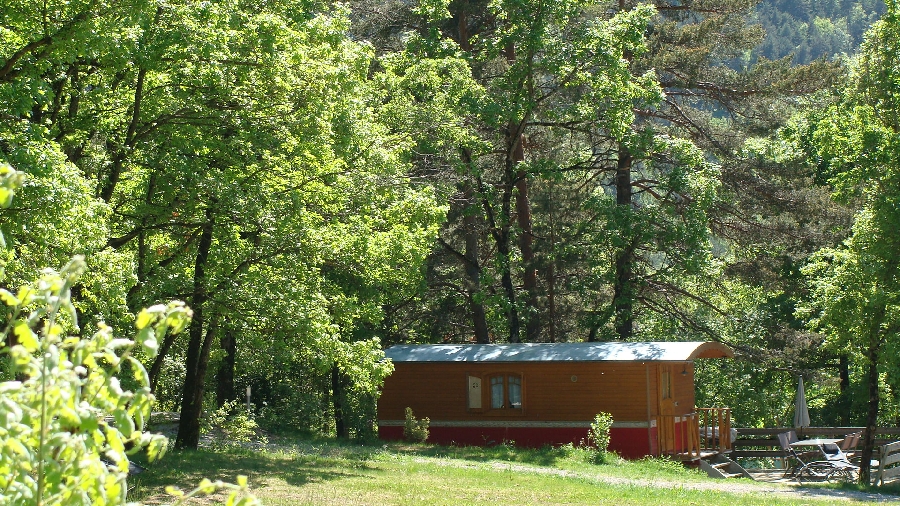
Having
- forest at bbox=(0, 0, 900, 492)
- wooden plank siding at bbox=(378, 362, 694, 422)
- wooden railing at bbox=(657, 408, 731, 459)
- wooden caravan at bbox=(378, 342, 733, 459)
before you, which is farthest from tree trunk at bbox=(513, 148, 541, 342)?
wooden railing at bbox=(657, 408, 731, 459)

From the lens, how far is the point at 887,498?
15.7 m

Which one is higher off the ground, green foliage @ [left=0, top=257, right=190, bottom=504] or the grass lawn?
green foliage @ [left=0, top=257, right=190, bottom=504]

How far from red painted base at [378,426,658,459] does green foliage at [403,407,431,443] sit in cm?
64

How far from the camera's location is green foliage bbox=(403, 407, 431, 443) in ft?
78.0

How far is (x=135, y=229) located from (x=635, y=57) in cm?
1643

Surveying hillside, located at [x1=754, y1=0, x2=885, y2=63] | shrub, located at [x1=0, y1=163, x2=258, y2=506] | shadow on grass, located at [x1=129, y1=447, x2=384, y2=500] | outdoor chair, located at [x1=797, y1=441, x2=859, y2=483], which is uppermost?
hillside, located at [x1=754, y1=0, x2=885, y2=63]

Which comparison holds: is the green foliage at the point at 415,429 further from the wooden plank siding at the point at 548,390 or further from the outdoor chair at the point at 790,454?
the outdoor chair at the point at 790,454

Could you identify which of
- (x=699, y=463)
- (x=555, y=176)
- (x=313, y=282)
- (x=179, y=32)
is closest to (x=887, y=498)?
(x=699, y=463)

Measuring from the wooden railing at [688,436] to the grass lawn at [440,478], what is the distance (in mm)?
1191

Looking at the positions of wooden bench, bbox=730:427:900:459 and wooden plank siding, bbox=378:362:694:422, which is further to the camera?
wooden bench, bbox=730:427:900:459

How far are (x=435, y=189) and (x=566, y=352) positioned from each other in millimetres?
5290

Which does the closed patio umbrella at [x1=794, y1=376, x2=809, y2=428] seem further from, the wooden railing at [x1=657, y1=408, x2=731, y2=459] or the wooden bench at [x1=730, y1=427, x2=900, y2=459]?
the wooden railing at [x1=657, y1=408, x2=731, y2=459]

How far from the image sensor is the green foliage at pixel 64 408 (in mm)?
2547

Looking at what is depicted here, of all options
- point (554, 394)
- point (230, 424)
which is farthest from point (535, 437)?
point (230, 424)
